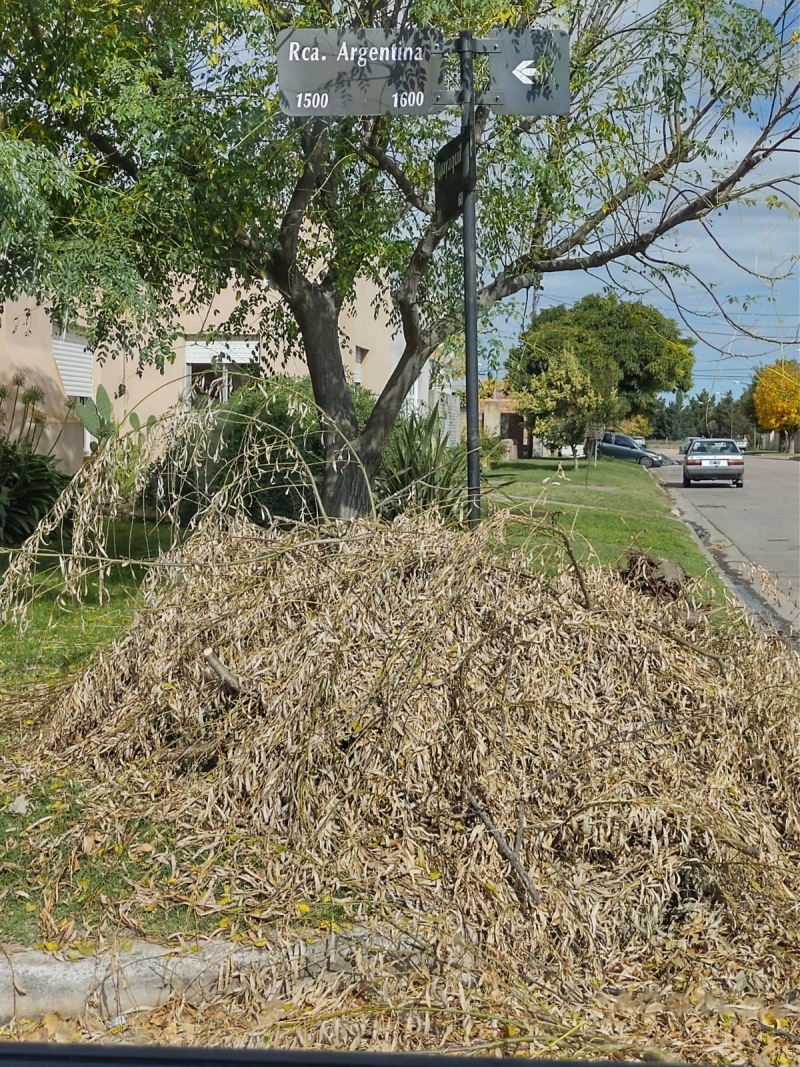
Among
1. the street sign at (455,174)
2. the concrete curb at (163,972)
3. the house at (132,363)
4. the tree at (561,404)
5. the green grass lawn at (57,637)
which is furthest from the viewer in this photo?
the tree at (561,404)

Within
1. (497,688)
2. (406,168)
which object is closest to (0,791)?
(497,688)

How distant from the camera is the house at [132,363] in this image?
1196cm

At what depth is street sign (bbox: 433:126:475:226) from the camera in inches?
202

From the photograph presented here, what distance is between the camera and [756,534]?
17297 millimetres

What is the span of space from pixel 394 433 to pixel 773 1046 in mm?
9572

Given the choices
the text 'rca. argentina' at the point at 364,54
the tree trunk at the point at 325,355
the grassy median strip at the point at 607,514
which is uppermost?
the text 'rca. argentina' at the point at 364,54

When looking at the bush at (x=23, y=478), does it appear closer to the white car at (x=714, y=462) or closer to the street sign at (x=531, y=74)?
the street sign at (x=531, y=74)

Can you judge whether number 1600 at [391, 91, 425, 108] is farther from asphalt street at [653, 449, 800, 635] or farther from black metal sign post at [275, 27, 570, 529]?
asphalt street at [653, 449, 800, 635]

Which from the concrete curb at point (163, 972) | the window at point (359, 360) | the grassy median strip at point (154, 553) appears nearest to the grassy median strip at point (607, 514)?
the grassy median strip at point (154, 553)

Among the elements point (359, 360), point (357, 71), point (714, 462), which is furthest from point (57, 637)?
point (714, 462)

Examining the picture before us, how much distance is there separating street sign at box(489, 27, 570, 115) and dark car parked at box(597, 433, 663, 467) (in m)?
41.3

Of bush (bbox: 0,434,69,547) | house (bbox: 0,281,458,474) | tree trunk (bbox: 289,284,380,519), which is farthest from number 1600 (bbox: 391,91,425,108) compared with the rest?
bush (bbox: 0,434,69,547)

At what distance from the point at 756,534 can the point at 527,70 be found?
43.7 ft

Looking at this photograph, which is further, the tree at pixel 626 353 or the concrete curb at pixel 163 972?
the tree at pixel 626 353
